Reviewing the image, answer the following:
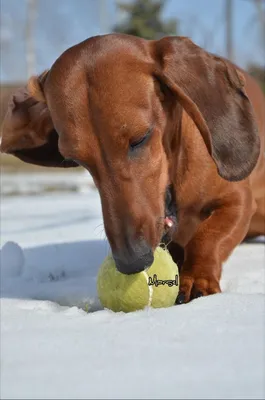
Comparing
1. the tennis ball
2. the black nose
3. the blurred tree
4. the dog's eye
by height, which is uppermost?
the dog's eye

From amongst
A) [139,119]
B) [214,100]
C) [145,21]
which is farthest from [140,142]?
[145,21]

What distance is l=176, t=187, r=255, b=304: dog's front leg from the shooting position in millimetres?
2219

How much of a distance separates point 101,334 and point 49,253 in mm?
1707

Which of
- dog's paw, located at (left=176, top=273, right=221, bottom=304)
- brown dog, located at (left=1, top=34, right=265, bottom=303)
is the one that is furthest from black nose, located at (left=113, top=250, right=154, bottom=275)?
dog's paw, located at (left=176, top=273, right=221, bottom=304)

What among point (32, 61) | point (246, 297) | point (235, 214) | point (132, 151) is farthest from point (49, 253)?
point (32, 61)

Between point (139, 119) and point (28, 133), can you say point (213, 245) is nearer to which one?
point (139, 119)

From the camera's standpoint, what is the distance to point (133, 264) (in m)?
1.93

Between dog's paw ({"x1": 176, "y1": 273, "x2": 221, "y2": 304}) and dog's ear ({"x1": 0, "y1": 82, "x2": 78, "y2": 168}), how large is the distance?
83cm

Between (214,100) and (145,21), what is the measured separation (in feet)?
74.8

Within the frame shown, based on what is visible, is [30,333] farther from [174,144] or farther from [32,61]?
[32,61]

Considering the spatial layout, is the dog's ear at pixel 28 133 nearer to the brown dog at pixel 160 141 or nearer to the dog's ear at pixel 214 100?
the brown dog at pixel 160 141

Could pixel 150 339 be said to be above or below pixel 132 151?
below

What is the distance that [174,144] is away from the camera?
8.05 ft

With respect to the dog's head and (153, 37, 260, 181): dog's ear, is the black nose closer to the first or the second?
the dog's head
